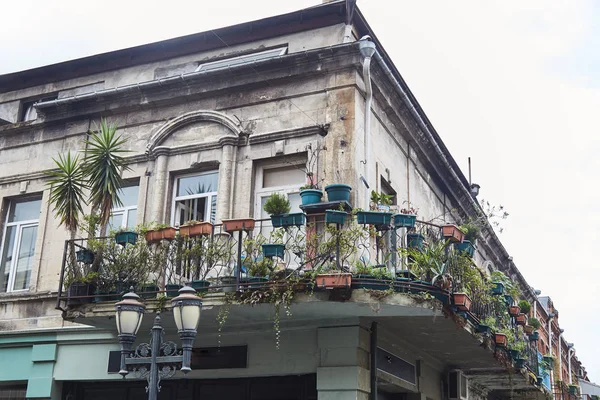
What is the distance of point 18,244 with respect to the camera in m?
15.0

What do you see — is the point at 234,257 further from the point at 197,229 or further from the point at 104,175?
the point at 104,175

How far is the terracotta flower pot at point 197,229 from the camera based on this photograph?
434 inches

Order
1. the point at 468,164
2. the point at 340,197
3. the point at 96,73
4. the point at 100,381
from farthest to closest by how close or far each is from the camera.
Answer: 1. the point at 468,164
2. the point at 96,73
3. the point at 100,381
4. the point at 340,197

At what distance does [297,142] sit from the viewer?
12516 mm

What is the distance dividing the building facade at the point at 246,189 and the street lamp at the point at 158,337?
5.77 ft

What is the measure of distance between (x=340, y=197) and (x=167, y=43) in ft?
19.8

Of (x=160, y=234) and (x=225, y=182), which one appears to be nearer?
(x=160, y=234)

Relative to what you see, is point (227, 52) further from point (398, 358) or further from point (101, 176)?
point (398, 358)

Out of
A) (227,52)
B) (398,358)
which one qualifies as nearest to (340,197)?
(398,358)

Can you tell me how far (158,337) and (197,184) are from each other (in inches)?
195

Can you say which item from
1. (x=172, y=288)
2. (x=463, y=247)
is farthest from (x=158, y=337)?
(x=463, y=247)

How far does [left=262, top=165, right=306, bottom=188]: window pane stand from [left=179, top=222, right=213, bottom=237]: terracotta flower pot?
2.05 meters

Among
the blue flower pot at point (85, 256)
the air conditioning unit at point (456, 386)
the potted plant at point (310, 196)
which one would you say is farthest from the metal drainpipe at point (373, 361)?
the blue flower pot at point (85, 256)

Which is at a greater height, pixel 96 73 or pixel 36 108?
pixel 96 73
